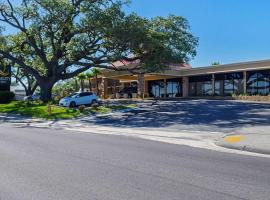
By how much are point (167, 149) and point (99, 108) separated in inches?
831

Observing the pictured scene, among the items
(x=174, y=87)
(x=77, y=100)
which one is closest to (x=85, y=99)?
(x=77, y=100)

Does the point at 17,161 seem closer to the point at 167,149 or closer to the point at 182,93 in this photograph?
the point at 167,149

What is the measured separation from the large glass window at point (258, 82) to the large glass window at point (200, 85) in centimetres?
608

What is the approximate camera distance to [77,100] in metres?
39.7

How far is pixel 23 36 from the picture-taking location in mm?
42469

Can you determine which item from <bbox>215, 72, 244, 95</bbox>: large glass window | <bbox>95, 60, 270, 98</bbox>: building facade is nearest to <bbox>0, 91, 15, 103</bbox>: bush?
<bbox>95, 60, 270, 98</bbox>: building facade

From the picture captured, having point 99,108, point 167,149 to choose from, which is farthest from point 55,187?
point 99,108

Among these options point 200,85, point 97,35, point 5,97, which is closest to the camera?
point 97,35

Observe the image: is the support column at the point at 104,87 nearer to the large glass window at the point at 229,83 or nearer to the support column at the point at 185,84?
the support column at the point at 185,84

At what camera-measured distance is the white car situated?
38.8 meters

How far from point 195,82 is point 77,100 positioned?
785 inches

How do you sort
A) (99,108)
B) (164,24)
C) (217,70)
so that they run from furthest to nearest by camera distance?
1. (217,70)
2. (164,24)
3. (99,108)

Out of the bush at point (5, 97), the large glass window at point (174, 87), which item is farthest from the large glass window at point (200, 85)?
the bush at point (5, 97)

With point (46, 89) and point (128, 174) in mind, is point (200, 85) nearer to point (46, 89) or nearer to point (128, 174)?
point (46, 89)
